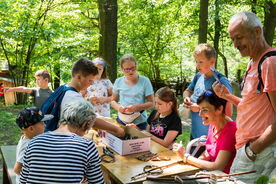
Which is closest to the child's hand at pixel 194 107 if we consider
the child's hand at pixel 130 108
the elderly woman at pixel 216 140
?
the elderly woman at pixel 216 140

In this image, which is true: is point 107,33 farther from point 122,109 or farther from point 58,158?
point 58,158

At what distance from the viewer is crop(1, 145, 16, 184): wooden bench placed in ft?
9.89

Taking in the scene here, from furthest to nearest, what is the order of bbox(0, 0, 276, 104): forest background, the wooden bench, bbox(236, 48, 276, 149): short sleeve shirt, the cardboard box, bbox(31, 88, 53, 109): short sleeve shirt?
bbox(0, 0, 276, 104): forest background < bbox(31, 88, 53, 109): short sleeve shirt < the wooden bench < the cardboard box < bbox(236, 48, 276, 149): short sleeve shirt

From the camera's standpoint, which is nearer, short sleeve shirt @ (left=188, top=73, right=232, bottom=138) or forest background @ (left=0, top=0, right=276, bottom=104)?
short sleeve shirt @ (left=188, top=73, right=232, bottom=138)

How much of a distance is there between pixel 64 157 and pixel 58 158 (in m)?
0.03

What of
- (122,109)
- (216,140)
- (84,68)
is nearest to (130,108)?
(122,109)

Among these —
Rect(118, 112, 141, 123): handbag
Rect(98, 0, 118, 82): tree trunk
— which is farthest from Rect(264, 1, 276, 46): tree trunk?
Rect(118, 112, 141, 123): handbag

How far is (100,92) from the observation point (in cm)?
425

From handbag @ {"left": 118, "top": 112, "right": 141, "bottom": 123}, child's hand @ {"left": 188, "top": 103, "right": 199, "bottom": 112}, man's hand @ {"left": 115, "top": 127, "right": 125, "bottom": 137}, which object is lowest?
handbag @ {"left": 118, "top": 112, "right": 141, "bottom": 123}

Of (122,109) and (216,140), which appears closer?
(216,140)

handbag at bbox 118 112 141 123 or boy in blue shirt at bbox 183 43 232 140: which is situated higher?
boy in blue shirt at bbox 183 43 232 140

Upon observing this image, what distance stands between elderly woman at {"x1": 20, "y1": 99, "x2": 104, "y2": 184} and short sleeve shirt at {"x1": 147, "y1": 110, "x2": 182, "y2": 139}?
1459 millimetres

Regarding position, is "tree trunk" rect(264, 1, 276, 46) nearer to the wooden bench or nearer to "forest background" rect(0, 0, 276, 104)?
"forest background" rect(0, 0, 276, 104)

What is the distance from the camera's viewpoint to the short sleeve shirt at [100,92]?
4230mm
